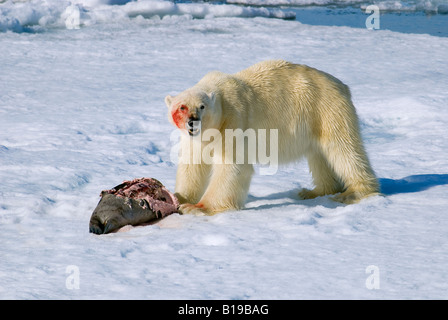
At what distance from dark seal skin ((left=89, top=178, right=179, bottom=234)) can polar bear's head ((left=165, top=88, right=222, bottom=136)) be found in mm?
522

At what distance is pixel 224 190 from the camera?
3.62m

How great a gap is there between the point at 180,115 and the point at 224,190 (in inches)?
21.7

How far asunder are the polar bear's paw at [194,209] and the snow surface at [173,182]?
90 millimetres

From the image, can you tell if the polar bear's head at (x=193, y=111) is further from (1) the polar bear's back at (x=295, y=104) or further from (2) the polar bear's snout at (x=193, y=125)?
(1) the polar bear's back at (x=295, y=104)

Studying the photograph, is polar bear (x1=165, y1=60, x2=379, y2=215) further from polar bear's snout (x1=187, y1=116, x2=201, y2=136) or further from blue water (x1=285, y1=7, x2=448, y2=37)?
blue water (x1=285, y1=7, x2=448, y2=37)

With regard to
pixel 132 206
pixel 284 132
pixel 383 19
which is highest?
pixel 383 19

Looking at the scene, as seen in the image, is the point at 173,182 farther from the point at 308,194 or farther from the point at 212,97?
the point at 212,97

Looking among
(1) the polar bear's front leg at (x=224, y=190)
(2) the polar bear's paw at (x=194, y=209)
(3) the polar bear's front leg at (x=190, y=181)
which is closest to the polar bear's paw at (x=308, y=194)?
(1) the polar bear's front leg at (x=224, y=190)

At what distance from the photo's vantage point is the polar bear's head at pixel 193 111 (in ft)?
11.0

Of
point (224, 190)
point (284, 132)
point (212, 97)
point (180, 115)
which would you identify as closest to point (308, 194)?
point (284, 132)

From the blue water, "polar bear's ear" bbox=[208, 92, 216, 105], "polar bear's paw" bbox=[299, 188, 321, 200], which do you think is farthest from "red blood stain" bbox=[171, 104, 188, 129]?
the blue water

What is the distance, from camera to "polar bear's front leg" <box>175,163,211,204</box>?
3803 mm
